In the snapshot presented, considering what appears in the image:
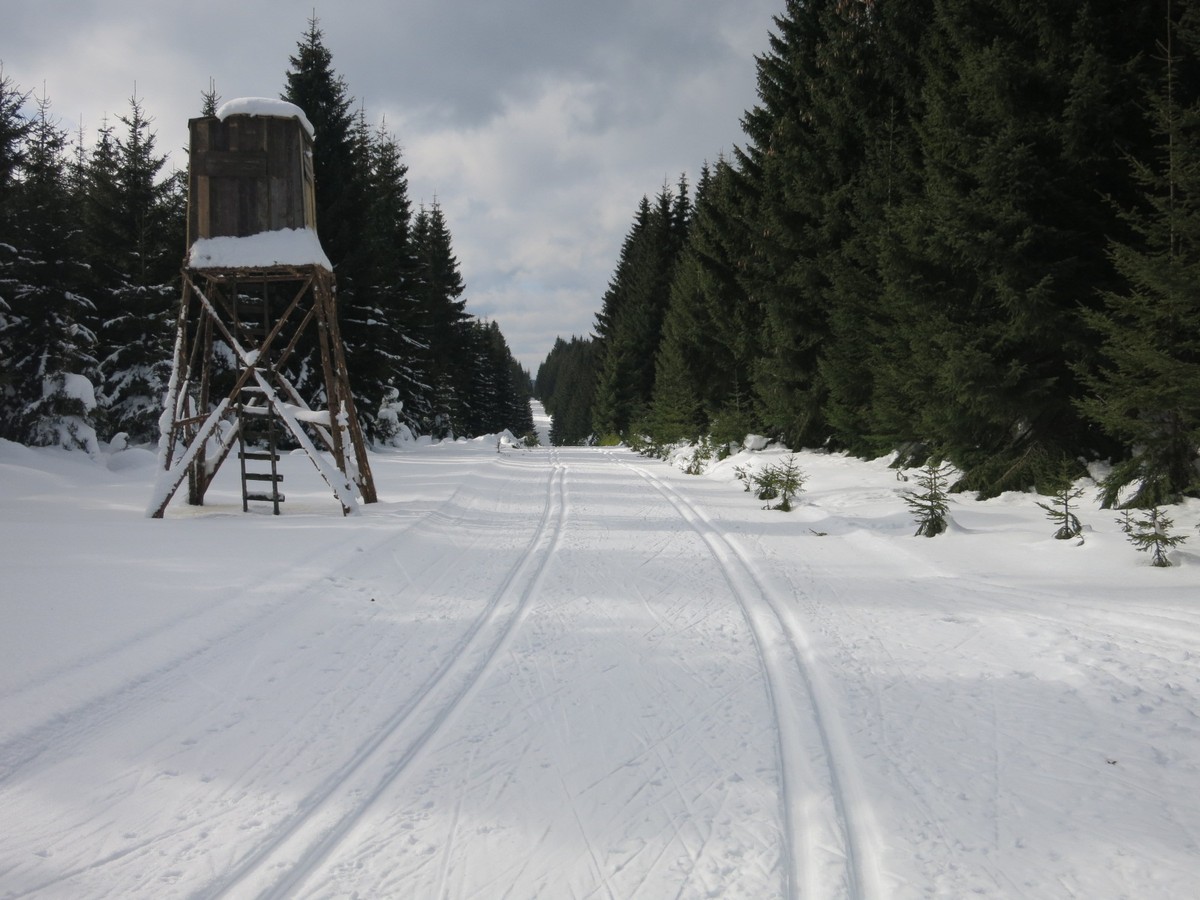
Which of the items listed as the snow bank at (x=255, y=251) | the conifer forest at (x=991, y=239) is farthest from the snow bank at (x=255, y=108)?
the conifer forest at (x=991, y=239)

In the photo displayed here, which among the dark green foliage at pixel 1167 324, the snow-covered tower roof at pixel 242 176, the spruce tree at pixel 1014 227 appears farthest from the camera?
the snow-covered tower roof at pixel 242 176

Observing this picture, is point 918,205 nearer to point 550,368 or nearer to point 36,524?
point 36,524

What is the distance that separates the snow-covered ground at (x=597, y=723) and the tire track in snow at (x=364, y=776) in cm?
1

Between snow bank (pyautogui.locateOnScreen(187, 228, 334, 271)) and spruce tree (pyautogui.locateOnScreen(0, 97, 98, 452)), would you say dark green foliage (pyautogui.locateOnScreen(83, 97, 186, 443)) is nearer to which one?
spruce tree (pyautogui.locateOnScreen(0, 97, 98, 452))

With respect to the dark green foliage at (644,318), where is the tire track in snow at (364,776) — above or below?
below

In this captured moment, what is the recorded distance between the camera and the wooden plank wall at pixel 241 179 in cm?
1038

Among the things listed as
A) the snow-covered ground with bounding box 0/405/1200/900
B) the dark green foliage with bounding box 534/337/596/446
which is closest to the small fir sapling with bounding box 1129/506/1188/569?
the snow-covered ground with bounding box 0/405/1200/900

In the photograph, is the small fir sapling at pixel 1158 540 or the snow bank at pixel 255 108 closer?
the small fir sapling at pixel 1158 540

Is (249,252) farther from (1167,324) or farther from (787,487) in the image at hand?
(1167,324)

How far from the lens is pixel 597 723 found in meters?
3.54

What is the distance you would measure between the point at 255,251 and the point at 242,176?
4.11 feet

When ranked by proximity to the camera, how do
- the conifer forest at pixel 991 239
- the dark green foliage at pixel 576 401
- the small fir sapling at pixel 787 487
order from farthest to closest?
the dark green foliage at pixel 576 401
the small fir sapling at pixel 787 487
the conifer forest at pixel 991 239

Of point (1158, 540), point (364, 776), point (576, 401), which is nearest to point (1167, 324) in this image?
point (1158, 540)

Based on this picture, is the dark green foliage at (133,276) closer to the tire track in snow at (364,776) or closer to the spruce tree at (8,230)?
the spruce tree at (8,230)
